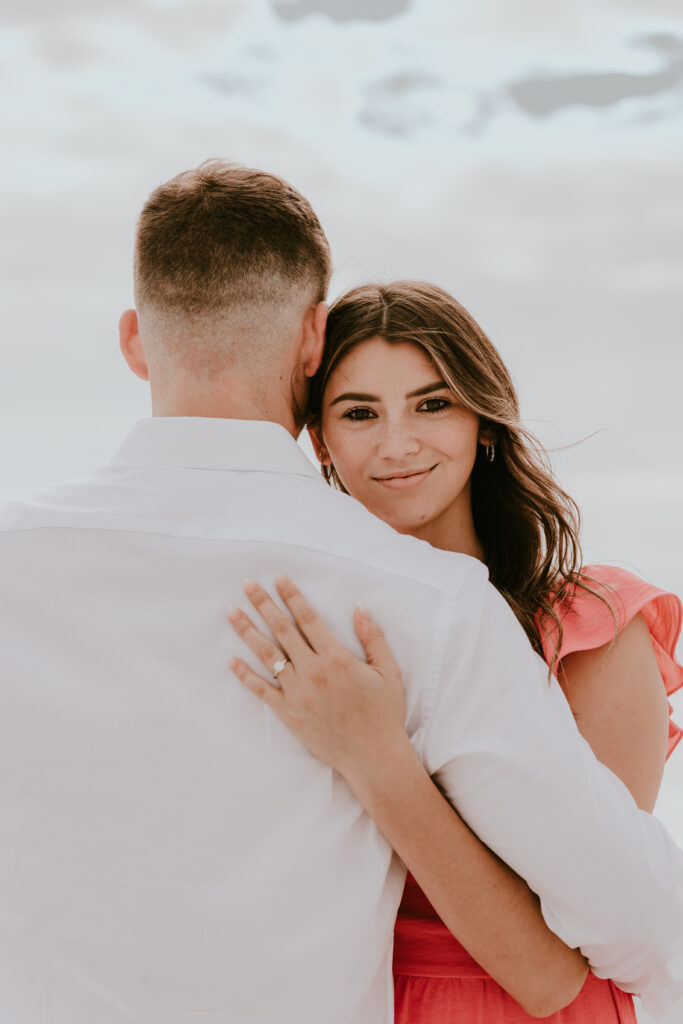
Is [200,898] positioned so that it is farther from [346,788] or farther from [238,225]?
[238,225]

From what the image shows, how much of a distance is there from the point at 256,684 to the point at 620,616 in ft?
3.03

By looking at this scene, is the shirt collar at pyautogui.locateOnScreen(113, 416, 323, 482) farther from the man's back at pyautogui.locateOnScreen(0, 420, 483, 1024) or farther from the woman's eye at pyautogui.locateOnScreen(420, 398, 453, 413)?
the woman's eye at pyautogui.locateOnScreen(420, 398, 453, 413)

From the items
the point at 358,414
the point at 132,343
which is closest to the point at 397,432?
the point at 358,414

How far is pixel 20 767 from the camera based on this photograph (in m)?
1.37

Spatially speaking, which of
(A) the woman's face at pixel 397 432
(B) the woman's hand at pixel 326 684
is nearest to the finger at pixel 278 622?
(B) the woman's hand at pixel 326 684

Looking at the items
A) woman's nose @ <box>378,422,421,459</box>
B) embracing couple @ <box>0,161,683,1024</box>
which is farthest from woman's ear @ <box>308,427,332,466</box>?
embracing couple @ <box>0,161,683,1024</box>

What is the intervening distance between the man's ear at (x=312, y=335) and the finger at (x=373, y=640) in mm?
496

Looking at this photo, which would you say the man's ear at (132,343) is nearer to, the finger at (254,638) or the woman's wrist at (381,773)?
the finger at (254,638)

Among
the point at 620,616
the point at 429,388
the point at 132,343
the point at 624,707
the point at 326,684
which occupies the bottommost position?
the point at 624,707

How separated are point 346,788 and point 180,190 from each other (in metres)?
0.99

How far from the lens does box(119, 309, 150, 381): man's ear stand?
1.66m

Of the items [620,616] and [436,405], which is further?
[436,405]

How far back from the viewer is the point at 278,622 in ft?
4.45

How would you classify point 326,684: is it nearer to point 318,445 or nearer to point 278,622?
point 278,622
